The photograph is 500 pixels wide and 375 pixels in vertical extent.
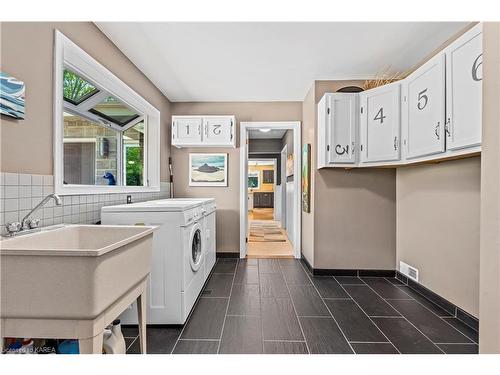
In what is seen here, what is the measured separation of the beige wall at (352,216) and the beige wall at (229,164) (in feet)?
2.77

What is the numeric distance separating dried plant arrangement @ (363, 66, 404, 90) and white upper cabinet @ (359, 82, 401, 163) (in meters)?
0.20

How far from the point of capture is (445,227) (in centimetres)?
223

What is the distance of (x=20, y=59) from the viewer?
55.6 inches

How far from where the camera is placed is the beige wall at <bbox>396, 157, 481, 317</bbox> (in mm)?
1960

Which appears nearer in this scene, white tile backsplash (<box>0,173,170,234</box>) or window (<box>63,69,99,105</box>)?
white tile backsplash (<box>0,173,170,234</box>)

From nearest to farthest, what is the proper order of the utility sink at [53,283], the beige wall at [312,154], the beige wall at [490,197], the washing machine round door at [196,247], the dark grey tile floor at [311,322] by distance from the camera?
1. the beige wall at [490,197]
2. the utility sink at [53,283]
3. the dark grey tile floor at [311,322]
4. the washing machine round door at [196,247]
5. the beige wall at [312,154]

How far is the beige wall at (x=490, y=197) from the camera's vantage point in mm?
828

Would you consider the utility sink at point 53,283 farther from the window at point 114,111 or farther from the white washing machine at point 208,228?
the window at point 114,111

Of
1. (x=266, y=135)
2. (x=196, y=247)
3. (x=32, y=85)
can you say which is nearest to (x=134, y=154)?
(x=196, y=247)

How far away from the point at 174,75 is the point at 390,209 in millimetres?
3017

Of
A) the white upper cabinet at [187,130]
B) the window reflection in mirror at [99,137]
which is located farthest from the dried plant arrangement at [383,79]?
the window reflection in mirror at [99,137]

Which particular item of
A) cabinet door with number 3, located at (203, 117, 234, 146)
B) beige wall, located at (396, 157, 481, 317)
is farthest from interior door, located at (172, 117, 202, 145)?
beige wall, located at (396, 157, 481, 317)

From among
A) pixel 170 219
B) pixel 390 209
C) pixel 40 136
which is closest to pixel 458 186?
pixel 390 209

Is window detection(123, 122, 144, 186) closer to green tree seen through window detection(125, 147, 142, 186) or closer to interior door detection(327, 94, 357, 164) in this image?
green tree seen through window detection(125, 147, 142, 186)
